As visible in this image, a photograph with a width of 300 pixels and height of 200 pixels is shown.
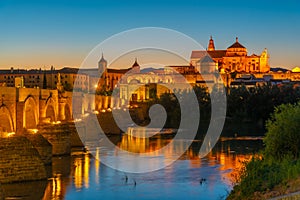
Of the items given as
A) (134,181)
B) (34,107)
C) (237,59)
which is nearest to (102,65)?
(237,59)

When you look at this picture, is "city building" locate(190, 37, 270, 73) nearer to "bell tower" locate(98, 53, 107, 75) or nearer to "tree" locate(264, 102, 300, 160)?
"bell tower" locate(98, 53, 107, 75)

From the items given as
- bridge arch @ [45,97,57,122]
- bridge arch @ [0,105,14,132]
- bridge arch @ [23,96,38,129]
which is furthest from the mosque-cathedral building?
bridge arch @ [0,105,14,132]

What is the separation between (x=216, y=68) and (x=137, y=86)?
17.5 meters

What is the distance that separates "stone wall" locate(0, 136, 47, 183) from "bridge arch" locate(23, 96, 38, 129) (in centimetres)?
669

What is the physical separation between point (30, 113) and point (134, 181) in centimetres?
914

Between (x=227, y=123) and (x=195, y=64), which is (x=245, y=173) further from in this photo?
(x=195, y=64)

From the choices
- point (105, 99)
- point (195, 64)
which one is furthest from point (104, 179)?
point (195, 64)

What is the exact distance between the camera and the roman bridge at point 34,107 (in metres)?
23.3

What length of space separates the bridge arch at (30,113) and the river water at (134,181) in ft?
7.11

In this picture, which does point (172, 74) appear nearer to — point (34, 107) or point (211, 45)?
point (211, 45)

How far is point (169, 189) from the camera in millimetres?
18875

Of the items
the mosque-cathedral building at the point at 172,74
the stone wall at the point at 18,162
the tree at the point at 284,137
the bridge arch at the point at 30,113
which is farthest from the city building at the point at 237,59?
the tree at the point at 284,137

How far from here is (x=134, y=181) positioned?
2073 cm

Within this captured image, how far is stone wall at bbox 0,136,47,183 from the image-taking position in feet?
62.4
